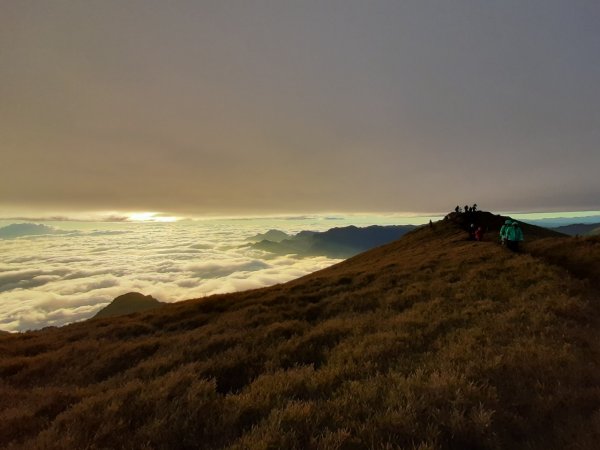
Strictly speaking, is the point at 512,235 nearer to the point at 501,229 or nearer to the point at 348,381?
the point at 501,229

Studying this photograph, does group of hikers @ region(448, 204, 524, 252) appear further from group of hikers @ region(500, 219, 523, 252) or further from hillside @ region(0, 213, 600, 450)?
hillside @ region(0, 213, 600, 450)

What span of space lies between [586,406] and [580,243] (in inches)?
925

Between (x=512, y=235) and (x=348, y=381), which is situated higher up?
(x=512, y=235)

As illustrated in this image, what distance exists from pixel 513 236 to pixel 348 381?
2437cm

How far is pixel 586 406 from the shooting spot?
18.4 ft

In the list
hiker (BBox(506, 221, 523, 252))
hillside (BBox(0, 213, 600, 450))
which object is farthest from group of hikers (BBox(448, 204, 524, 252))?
hillside (BBox(0, 213, 600, 450))

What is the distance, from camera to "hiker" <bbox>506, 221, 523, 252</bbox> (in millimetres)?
25625

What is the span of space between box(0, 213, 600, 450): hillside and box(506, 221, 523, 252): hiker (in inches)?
407

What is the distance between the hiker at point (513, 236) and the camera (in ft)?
84.1

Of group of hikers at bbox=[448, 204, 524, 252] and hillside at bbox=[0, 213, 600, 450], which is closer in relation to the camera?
hillside at bbox=[0, 213, 600, 450]

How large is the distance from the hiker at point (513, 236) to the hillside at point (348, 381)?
1033cm

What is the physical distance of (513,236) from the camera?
84.2 ft

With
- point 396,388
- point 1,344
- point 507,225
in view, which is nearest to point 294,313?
point 396,388

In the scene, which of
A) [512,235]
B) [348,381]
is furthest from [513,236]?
[348,381]
